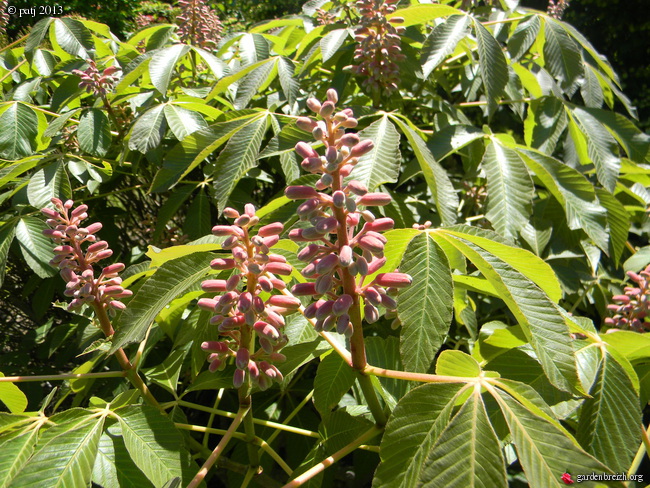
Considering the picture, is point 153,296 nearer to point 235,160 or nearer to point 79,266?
point 79,266

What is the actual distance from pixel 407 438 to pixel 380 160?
76 centimetres

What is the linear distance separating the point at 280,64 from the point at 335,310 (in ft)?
4.39

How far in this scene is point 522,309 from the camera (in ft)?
2.71

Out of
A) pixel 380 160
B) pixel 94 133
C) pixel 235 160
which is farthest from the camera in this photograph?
pixel 94 133

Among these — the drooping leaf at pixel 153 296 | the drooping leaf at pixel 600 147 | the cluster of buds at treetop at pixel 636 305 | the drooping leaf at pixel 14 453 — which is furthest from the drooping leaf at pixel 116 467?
the drooping leaf at pixel 600 147

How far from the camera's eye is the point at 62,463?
80 centimetres

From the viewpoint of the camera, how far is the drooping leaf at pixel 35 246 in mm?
1542

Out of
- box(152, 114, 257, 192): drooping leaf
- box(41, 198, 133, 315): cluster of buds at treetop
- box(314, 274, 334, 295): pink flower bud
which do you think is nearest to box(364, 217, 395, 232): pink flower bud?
box(314, 274, 334, 295): pink flower bud

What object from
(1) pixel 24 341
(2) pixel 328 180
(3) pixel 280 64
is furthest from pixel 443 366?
(1) pixel 24 341

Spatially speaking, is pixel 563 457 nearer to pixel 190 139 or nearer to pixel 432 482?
pixel 432 482

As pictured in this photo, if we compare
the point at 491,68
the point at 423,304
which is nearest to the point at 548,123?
the point at 491,68

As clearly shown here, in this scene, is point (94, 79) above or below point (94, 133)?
above

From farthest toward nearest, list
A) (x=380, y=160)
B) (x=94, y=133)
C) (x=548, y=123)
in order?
1. (x=548, y=123)
2. (x=94, y=133)
3. (x=380, y=160)

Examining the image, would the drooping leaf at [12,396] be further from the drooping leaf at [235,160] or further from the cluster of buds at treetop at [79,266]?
the drooping leaf at [235,160]
